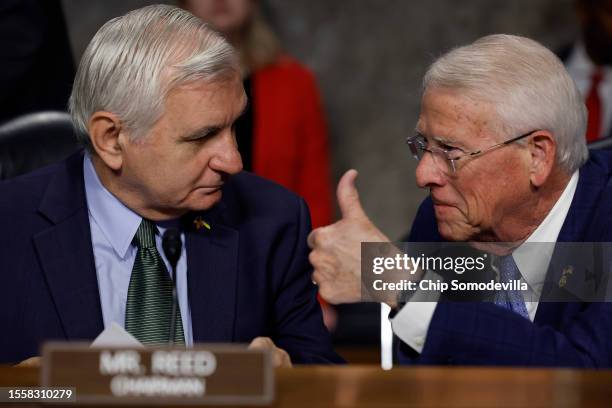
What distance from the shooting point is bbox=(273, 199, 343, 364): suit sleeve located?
2.32m

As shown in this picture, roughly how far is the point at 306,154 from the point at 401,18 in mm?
1041

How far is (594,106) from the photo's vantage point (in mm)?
4078

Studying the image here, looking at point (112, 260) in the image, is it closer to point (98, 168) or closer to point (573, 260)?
point (98, 168)

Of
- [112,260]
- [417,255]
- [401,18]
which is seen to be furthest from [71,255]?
[401,18]

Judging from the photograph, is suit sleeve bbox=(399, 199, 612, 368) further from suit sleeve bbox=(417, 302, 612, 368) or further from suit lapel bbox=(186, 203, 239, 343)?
suit lapel bbox=(186, 203, 239, 343)

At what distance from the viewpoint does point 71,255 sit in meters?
2.26

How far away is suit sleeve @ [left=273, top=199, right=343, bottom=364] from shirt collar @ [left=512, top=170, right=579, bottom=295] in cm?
45

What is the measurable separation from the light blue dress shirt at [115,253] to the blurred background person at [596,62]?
222 centimetres

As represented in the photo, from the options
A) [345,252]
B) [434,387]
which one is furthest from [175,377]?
[345,252]

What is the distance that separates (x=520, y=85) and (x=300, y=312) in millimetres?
686

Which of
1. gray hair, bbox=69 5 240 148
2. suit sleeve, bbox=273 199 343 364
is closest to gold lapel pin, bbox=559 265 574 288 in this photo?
suit sleeve, bbox=273 199 343 364

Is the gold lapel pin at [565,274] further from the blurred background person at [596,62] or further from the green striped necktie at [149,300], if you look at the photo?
the blurred background person at [596,62]

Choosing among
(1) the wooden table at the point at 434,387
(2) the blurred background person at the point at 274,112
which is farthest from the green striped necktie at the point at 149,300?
(2) the blurred background person at the point at 274,112

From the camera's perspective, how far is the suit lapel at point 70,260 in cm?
221
